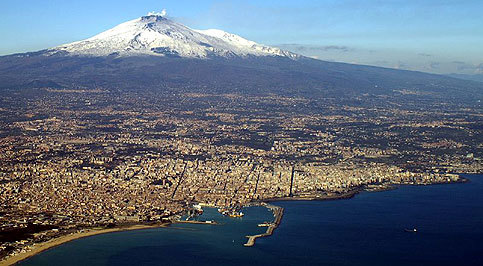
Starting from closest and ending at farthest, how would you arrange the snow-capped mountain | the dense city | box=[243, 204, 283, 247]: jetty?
1. box=[243, 204, 283, 247]: jetty
2. the dense city
3. the snow-capped mountain

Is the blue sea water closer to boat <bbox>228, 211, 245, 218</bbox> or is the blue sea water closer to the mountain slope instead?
boat <bbox>228, 211, 245, 218</bbox>

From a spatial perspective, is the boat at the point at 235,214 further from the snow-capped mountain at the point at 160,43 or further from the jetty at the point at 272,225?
the snow-capped mountain at the point at 160,43

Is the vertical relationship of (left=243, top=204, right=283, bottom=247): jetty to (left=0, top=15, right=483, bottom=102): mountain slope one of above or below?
below

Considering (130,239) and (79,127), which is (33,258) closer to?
(130,239)

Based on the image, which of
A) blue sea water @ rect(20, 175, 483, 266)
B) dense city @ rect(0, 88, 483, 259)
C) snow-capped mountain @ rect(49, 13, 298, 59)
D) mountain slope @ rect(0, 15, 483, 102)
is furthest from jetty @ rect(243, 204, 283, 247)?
snow-capped mountain @ rect(49, 13, 298, 59)

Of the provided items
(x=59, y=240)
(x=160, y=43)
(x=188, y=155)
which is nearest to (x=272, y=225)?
(x=59, y=240)

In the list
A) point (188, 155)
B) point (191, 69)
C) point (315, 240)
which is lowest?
point (315, 240)

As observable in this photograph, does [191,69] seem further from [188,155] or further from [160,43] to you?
[188,155]
